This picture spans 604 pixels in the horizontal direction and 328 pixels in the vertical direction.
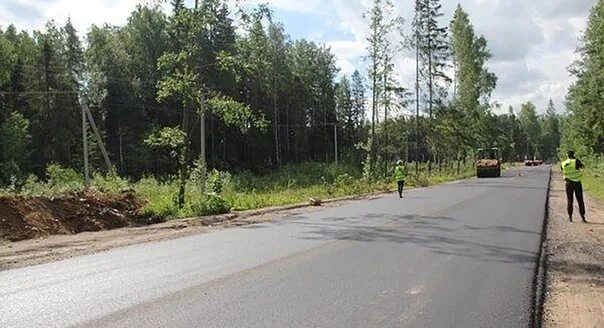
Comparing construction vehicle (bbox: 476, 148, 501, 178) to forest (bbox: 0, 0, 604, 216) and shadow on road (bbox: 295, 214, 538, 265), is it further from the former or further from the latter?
shadow on road (bbox: 295, 214, 538, 265)

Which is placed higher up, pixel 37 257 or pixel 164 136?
pixel 164 136

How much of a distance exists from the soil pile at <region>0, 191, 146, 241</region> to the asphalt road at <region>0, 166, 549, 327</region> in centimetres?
512

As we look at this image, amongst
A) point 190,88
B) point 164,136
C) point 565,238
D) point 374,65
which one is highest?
point 374,65

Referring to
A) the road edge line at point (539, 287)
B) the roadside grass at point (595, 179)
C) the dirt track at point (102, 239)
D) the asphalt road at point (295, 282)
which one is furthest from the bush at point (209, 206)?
the roadside grass at point (595, 179)

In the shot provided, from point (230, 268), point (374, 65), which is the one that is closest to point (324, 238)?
point (230, 268)

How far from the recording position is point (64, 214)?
1811cm

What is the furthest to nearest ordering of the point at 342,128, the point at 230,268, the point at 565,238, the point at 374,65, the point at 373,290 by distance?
the point at 342,128 → the point at 374,65 → the point at 565,238 → the point at 230,268 → the point at 373,290

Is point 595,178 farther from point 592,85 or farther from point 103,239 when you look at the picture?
point 103,239

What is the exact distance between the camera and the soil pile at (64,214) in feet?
53.4

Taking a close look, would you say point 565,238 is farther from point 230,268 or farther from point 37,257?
point 37,257

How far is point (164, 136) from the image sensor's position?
2252cm

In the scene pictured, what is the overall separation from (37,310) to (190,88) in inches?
632

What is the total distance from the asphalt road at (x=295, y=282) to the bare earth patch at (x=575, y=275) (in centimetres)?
38

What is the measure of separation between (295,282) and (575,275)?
452 centimetres
